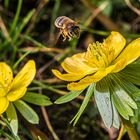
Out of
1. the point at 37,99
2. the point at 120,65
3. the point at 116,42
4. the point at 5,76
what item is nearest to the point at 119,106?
the point at 120,65

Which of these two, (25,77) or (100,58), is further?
(25,77)

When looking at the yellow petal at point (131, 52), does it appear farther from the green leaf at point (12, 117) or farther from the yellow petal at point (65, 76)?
the green leaf at point (12, 117)

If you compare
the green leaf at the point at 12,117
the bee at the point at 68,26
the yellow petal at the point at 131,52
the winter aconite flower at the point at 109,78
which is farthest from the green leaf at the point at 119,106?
the green leaf at the point at 12,117

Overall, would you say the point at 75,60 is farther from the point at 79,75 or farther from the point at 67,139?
the point at 67,139

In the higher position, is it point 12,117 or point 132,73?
point 12,117

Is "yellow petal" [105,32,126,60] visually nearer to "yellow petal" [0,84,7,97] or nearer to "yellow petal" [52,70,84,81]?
"yellow petal" [52,70,84,81]

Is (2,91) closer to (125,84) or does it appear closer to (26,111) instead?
(26,111)

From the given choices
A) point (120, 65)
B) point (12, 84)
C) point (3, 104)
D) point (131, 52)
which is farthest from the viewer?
point (12, 84)
